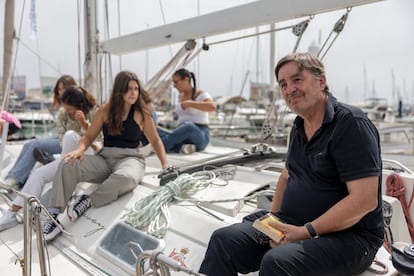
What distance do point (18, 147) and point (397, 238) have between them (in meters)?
4.87

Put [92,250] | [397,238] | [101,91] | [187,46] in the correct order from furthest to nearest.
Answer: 1. [101,91]
2. [187,46]
3. [92,250]
4. [397,238]

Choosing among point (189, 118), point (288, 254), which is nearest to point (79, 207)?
point (288, 254)

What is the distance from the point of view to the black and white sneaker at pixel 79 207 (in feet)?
8.08

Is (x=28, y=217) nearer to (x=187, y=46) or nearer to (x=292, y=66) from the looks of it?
(x=292, y=66)

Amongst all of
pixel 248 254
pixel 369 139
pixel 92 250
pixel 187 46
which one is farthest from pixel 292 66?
pixel 187 46

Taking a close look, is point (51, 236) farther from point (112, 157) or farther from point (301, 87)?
point (301, 87)

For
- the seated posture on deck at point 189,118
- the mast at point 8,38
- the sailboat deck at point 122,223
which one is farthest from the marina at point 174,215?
the mast at point 8,38

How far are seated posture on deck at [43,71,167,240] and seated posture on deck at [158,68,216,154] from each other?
1148 millimetres

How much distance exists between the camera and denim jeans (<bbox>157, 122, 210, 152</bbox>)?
4184 mm

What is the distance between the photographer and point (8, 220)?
2.56m

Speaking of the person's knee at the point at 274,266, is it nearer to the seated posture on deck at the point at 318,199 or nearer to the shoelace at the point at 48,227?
the seated posture on deck at the point at 318,199

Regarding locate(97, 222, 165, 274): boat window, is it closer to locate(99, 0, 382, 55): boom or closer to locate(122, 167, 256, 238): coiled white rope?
locate(122, 167, 256, 238): coiled white rope

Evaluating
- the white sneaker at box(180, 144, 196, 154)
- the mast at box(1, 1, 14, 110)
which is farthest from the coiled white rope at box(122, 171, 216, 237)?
the mast at box(1, 1, 14, 110)

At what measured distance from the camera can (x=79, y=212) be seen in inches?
97.5
